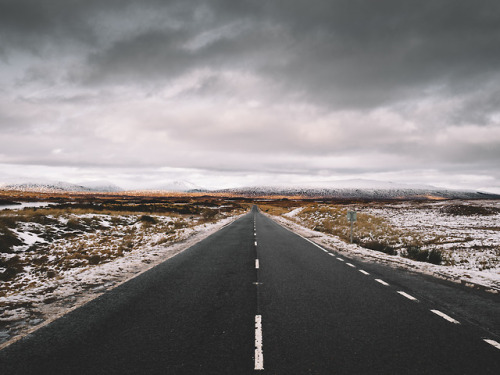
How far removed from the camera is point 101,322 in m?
5.35

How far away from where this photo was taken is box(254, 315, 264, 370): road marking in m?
3.92

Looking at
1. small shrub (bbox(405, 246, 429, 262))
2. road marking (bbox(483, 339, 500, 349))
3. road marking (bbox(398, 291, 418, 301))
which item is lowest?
small shrub (bbox(405, 246, 429, 262))

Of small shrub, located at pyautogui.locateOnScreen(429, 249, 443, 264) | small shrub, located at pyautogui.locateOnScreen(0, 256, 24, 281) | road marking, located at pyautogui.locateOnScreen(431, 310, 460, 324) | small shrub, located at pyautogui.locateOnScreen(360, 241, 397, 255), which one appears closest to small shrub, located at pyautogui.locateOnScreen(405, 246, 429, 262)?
small shrub, located at pyautogui.locateOnScreen(429, 249, 443, 264)

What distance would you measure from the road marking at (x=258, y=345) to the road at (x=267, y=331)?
2 centimetres

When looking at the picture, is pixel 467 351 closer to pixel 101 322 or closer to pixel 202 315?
pixel 202 315

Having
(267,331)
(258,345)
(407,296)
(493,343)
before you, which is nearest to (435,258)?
(407,296)

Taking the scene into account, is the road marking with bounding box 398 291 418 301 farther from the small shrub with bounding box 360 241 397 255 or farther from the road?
the small shrub with bounding box 360 241 397 255

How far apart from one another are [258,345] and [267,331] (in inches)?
22.0

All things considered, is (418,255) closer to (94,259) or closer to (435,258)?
(435,258)

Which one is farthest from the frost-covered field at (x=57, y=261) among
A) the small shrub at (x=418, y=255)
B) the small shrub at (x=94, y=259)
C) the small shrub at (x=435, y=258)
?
the small shrub at (x=435, y=258)

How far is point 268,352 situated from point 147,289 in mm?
4495

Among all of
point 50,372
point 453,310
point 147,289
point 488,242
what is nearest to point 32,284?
point 147,289

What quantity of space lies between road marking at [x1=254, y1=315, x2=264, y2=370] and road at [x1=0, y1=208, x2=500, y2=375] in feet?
0.06

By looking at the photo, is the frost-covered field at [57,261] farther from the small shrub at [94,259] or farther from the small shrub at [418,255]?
the small shrub at [418,255]
